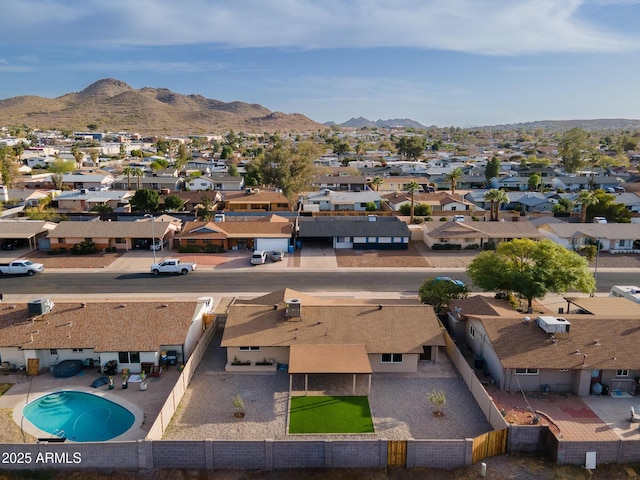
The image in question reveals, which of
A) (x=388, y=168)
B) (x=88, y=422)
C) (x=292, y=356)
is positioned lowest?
(x=88, y=422)

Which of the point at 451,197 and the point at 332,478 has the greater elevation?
the point at 451,197

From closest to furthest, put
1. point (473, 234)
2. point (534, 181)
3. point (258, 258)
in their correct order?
point (258, 258) → point (473, 234) → point (534, 181)

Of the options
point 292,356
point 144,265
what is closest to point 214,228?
point 144,265

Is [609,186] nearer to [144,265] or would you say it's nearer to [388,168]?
[388,168]

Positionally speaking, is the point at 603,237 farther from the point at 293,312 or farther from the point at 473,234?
the point at 293,312

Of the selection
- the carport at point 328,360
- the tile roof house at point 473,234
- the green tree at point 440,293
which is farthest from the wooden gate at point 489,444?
the tile roof house at point 473,234

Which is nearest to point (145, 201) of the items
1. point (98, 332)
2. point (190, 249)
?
point (190, 249)

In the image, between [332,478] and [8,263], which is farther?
[8,263]
